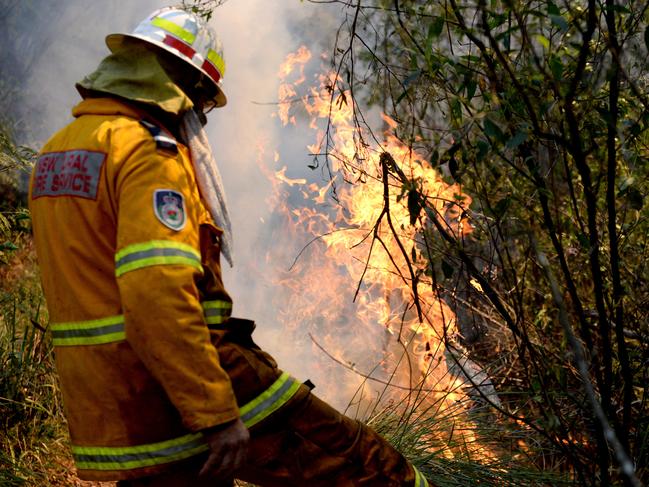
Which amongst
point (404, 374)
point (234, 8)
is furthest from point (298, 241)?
point (234, 8)

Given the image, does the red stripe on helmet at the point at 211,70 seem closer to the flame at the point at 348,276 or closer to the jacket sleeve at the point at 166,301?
the jacket sleeve at the point at 166,301

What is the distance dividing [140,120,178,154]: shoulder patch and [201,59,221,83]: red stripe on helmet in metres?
0.41

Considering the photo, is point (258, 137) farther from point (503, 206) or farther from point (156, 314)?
point (156, 314)

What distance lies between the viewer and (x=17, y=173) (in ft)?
24.5

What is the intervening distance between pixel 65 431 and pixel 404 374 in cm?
237

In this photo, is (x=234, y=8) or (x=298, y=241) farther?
(x=234, y=8)

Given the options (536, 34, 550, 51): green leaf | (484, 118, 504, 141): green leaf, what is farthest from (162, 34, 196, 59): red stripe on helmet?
(536, 34, 550, 51): green leaf

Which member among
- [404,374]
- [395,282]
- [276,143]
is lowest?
[404,374]

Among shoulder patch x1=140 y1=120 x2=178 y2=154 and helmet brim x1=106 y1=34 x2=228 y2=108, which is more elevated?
helmet brim x1=106 y1=34 x2=228 y2=108

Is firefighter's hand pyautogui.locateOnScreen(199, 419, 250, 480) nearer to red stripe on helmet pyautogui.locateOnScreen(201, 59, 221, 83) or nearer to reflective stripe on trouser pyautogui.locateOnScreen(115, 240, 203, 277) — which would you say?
reflective stripe on trouser pyautogui.locateOnScreen(115, 240, 203, 277)

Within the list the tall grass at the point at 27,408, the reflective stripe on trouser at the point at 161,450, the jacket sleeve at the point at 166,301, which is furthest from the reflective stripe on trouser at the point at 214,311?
the tall grass at the point at 27,408

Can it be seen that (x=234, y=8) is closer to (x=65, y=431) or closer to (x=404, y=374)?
(x=404, y=374)

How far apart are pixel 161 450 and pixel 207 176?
0.85 meters

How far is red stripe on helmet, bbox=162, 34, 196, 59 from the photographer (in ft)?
7.30
